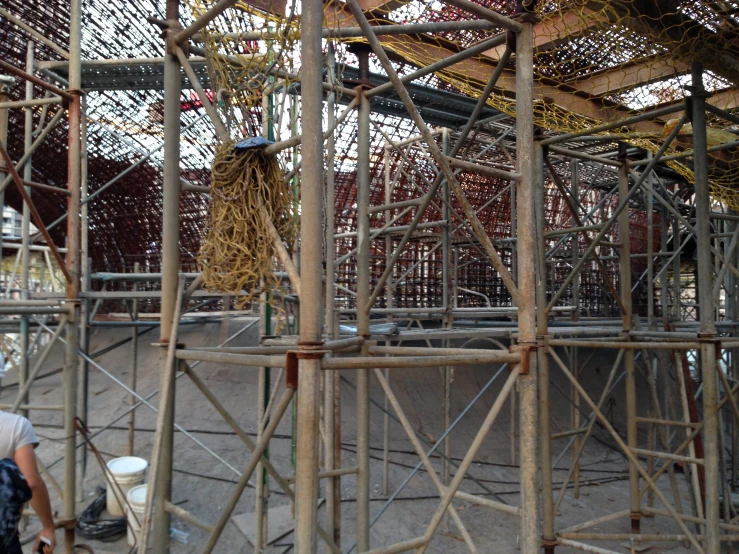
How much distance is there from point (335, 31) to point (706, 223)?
3057mm

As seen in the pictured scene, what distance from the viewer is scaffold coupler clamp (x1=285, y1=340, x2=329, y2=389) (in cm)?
230

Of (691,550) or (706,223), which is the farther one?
(691,550)

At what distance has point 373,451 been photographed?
27.9 feet

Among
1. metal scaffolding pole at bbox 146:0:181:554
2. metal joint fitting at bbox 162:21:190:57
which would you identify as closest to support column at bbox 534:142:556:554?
metal scaffolding pole at bbox 146:0:181:554

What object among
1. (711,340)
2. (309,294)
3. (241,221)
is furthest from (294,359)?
(711,340)

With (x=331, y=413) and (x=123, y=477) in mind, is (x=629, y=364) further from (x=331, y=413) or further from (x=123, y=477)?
(x=123, y=477)

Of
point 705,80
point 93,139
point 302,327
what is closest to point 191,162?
point 93,139

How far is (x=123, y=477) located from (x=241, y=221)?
14.1 ft

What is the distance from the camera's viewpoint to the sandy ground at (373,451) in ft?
21.1

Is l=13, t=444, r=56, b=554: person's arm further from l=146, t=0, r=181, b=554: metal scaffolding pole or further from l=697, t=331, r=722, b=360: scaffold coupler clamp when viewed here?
l=697, t=331, r=722, b=360: scaffold coupler clamp

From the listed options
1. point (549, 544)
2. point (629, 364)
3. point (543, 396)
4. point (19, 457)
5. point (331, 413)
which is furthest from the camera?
point (629, 364)

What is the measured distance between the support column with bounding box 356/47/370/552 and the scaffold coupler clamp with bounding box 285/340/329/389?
1.46 metres

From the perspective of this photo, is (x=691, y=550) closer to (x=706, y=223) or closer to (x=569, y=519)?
(x=569, y=519)

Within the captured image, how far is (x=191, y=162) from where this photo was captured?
11.2 meters
